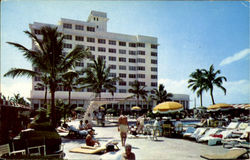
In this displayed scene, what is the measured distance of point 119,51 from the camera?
5928 cm

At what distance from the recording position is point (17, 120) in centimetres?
1678

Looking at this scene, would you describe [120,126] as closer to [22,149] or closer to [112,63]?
[22,149]

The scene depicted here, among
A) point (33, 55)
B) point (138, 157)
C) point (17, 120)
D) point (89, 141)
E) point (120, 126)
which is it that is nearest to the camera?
point (138, 157)

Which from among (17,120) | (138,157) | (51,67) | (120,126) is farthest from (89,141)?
(17,120)

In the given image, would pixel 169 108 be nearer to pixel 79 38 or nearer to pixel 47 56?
pixel 47 56

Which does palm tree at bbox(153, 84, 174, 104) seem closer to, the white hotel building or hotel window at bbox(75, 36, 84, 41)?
the white hotel building

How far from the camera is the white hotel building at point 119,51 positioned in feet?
175

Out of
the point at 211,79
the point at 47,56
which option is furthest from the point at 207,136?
the point at 211,79

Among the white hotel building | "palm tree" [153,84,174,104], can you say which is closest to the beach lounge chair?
the white hotel building

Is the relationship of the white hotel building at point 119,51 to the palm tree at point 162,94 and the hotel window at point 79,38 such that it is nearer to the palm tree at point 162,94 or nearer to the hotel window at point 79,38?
the hotel window at point 79,38

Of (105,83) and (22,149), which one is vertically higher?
(105,83)

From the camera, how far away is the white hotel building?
2101 inches

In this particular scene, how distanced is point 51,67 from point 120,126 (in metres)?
7.23

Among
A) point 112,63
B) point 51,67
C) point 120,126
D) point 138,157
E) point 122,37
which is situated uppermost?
point 122,37
